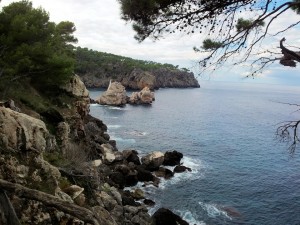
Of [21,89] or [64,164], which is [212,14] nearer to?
[64,164]

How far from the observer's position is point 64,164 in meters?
15.9

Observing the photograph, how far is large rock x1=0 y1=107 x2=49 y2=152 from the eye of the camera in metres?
11.1

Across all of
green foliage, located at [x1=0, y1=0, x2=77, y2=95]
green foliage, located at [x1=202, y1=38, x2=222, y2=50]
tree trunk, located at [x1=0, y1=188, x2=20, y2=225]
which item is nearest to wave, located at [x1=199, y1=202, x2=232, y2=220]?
green foliage, located at [x1=0, y1=0, x2=77, y2=95]

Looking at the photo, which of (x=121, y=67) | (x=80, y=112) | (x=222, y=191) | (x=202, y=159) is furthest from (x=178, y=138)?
(x=121, y=67)

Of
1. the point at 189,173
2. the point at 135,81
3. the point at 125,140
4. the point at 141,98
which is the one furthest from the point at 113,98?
the point at 189,173

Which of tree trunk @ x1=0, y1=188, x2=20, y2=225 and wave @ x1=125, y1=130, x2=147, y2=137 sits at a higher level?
tree trunk @ x1=0, y1=188, x2=20, y2=225

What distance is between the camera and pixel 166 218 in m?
26.3

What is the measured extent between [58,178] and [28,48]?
577 inches

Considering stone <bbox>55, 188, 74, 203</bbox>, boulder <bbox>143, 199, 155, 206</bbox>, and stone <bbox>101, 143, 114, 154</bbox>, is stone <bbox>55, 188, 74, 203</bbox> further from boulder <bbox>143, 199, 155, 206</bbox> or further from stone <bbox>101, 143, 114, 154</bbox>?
stone <bbox>101, 143, 114, 154</bbox>

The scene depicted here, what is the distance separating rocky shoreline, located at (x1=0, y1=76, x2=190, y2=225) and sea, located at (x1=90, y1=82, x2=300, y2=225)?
Answer: 2554 mm

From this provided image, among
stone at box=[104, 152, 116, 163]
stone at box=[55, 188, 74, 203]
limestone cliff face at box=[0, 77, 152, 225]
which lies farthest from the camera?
stone at box=[104, 152, 116, 163]

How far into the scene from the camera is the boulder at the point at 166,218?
26203 mm

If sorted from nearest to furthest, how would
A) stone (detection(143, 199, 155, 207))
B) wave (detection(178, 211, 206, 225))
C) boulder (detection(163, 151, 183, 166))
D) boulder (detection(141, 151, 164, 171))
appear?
wave (detection(178, 211, 206, 225))
stone (detection(143, 199, 155, 207))
boulder (detection(141, 151, 164, 171))
boulder (detection(163, 151, 183, 166))

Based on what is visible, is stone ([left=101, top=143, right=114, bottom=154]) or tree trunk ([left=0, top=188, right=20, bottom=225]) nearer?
tree trunk ([left=0, top=188, right=20, bottom=225])
